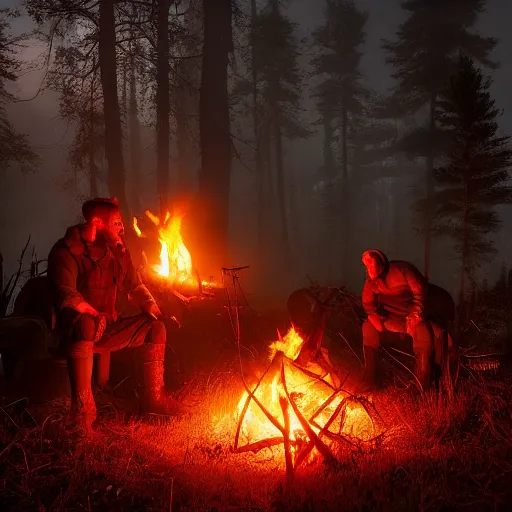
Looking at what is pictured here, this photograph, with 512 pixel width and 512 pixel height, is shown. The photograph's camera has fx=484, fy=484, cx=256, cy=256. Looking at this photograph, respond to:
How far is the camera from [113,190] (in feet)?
44.3

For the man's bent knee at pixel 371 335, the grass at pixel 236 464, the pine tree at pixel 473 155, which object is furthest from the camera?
the pine tree at pixel 473 155

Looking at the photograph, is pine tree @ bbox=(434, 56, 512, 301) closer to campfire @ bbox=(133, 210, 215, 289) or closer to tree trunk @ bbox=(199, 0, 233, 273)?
tree trunk @ bbox=(199, 0, 233, 273)

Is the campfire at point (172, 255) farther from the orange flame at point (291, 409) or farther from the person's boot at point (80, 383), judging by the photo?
the person's boot at point (80, 383)

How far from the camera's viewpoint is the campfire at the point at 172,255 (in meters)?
8.39

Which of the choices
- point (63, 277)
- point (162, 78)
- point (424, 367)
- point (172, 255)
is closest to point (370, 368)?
point (424, 367)

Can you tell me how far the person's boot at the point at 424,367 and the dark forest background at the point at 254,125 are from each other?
298cm

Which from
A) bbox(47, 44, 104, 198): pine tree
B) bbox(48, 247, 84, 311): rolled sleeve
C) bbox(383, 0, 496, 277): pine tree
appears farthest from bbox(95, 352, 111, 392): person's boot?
bbox(383, 0, 496, 277): pine tree

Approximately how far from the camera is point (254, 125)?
28.3m

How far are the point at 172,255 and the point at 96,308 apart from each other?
4059 millimetres

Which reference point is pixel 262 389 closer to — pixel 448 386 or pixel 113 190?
pixel 448 386

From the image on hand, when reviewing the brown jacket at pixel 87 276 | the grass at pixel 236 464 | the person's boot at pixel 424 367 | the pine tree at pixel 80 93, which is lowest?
the grass at pixel 236 464

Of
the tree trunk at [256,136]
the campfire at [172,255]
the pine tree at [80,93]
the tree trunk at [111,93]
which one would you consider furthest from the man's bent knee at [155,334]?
the tree trunk at [256,136]

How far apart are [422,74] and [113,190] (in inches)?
648

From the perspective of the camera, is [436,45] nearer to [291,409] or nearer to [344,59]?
[344,59]
